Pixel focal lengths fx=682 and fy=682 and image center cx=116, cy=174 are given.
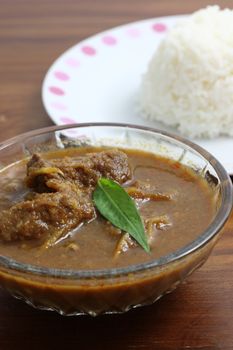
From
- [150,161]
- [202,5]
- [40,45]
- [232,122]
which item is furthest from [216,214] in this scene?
[202,5]

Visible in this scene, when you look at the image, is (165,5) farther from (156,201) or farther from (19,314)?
(19,314)

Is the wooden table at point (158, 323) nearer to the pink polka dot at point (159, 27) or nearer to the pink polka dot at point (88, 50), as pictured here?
the pink polka dot at point (88, 50)

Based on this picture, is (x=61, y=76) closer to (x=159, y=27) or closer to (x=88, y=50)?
(x=88, y=50)

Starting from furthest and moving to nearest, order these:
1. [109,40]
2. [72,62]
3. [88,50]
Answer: [109,40] → [88,50] → [72,62]

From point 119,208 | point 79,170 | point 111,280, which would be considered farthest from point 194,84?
point 111,280

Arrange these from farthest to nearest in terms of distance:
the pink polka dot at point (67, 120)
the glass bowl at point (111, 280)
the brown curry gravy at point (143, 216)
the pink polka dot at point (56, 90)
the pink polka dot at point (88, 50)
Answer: the pink polka dot at point (88, 50) < the pink polka dot at point (56, 90) < the pink polka dot at point (67, 120) < the brown curry gravy at point (143, 216) < the glass bowl at point (111, 280)

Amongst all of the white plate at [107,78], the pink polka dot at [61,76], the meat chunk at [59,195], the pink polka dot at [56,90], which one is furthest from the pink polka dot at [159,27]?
the meat chunk at [59,195]

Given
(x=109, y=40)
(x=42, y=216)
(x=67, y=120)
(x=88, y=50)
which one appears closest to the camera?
(x=42, y=216)

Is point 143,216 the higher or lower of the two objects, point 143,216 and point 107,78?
the higher
